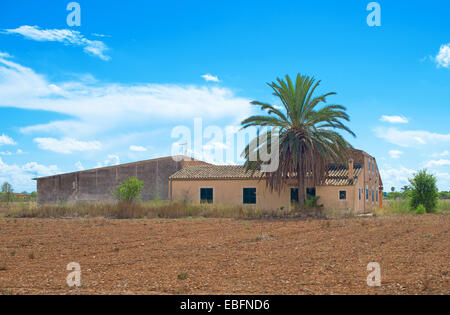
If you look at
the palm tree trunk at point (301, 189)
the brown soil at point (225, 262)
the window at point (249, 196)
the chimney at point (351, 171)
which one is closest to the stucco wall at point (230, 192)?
the window at point (249, 196)

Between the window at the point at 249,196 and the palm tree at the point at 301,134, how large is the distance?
150 inches

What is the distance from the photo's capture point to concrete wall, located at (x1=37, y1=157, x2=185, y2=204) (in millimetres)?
36125

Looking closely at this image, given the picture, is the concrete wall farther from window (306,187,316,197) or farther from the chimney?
the chimney

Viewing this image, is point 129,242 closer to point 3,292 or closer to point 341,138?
point 3,292

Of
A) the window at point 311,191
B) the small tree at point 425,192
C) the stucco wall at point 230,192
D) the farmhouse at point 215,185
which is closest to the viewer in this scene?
the farmhouse at point 215,185

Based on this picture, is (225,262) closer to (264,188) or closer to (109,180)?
(264,188)

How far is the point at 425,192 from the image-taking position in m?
35.8

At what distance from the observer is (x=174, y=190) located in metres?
33.6

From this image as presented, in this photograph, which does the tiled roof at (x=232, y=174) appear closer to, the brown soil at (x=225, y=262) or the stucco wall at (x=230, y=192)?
the stucco wall at (x=230, y=192)

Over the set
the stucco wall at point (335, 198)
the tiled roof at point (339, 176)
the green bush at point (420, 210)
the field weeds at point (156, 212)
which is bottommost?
the green bush at point (420, 210)

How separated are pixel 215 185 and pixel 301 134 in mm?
8348

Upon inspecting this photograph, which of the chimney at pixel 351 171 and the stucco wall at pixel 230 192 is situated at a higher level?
the chimney at pixel 351 171

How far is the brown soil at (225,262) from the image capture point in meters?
7.21
